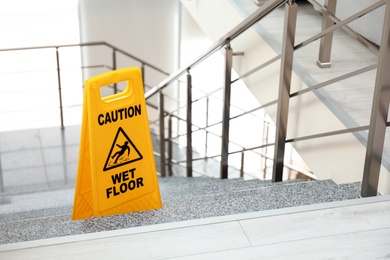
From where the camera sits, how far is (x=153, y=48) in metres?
5.62

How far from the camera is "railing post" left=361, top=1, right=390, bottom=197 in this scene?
142 centimetres

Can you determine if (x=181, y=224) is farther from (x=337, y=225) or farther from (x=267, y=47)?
(x=267, y=47)

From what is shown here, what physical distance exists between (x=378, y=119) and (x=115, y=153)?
722 mm

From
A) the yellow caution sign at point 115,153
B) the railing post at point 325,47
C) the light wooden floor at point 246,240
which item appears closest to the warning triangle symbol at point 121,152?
the yellow caution sign at point 115,153

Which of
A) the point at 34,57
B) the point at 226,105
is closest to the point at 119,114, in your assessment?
the point at 226,105

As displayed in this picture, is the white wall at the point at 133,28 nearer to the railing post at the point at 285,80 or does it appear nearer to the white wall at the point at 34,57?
the white wall at the point at 34,57

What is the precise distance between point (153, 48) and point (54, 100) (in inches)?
42.2

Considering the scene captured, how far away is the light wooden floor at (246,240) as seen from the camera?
4.33ft

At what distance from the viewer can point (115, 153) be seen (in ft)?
5.38

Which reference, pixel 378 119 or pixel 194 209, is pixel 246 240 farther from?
pixel 378 119

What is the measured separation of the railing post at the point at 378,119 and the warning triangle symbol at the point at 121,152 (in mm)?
649

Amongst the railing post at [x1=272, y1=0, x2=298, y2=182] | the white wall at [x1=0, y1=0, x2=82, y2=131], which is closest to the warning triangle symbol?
the railing post at [x1=272, y1=0, x2=298, y2=182]

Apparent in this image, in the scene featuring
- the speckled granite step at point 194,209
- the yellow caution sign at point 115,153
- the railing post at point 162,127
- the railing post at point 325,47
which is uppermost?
the railing post at point 325,47

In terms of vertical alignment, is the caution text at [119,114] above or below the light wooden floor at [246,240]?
above
